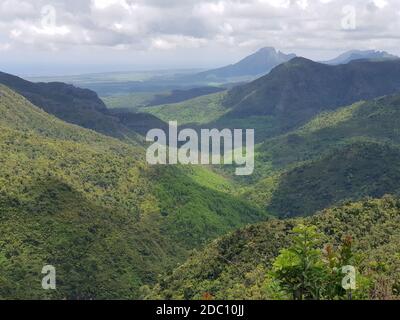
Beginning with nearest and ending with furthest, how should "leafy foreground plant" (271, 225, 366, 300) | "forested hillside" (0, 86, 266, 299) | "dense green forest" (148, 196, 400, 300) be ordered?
"leafy foreground plant" (271, 225, 366, 300)
"dense green forest" (148, 196, 400, 300)
"forested hillside" (0, 86, 266, 299)

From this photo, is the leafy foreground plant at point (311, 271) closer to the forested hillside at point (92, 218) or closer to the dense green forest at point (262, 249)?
the dense green forest at point (262, 249)

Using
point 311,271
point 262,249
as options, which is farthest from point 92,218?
point 311,271

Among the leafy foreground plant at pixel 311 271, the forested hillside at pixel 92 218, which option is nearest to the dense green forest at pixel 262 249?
the forested hillside at pixel 92 218

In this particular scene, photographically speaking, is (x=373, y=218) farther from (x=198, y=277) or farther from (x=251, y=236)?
(x=198, y=277)

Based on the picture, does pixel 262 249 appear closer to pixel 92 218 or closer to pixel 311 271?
pixel 92 218

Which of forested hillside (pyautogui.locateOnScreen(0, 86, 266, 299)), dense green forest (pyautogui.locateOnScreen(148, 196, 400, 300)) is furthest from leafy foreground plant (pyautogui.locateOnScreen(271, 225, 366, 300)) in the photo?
forested hillside (pyautogui.locateOnScreen(0, 86, 266, 299))

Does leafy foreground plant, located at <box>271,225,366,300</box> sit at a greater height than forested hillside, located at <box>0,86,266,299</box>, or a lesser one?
greater

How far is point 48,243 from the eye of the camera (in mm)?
118750

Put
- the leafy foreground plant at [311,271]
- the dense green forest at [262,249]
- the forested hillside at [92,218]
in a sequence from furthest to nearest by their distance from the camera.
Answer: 1. the forested hillside at [92,218]
2. the dense green forest at [262,249]
3. the leafy foreground plant at [311,271]

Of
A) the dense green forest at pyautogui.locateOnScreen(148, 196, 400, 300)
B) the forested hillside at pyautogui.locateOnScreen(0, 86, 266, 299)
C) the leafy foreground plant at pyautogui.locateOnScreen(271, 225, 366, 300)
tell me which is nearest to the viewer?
the leafy foreground plant at pyautogui.locateOnScreen(271, 225, 366, 300)

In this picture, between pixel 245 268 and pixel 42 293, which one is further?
pixel 42 293

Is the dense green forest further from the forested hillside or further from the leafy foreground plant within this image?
the leafy foreground plant
